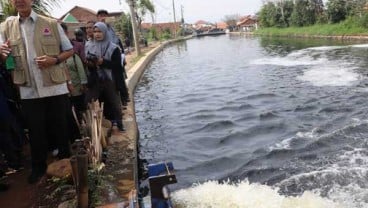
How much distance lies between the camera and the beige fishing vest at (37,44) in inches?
154

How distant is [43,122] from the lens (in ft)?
13.7

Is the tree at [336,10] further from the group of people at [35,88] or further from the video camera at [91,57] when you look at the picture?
the group of people at [35,88]

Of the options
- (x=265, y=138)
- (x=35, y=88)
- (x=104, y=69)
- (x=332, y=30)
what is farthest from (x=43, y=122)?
(x=332, y=30)

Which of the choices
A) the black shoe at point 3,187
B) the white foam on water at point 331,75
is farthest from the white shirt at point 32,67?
the white foam on water at point 331,75

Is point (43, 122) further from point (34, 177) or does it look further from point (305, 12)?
point (305, 12)

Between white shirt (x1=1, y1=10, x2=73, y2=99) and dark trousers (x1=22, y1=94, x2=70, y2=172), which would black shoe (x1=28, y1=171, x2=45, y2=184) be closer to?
dark trousers (x1=22, y1=94, x2=70, y2=172)

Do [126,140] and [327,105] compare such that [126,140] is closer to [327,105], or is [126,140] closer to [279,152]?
[279,152]

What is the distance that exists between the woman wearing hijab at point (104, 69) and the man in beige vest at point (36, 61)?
176cm

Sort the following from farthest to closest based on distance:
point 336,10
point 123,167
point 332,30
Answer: point 336,10 < point 332,30 < point 123,167

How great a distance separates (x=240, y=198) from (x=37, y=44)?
292cm

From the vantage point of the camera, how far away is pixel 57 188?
411 centimetres

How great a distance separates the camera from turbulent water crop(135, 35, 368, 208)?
5.20 meters

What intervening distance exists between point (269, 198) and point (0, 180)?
10.0ft

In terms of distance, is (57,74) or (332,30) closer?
(57,74)
